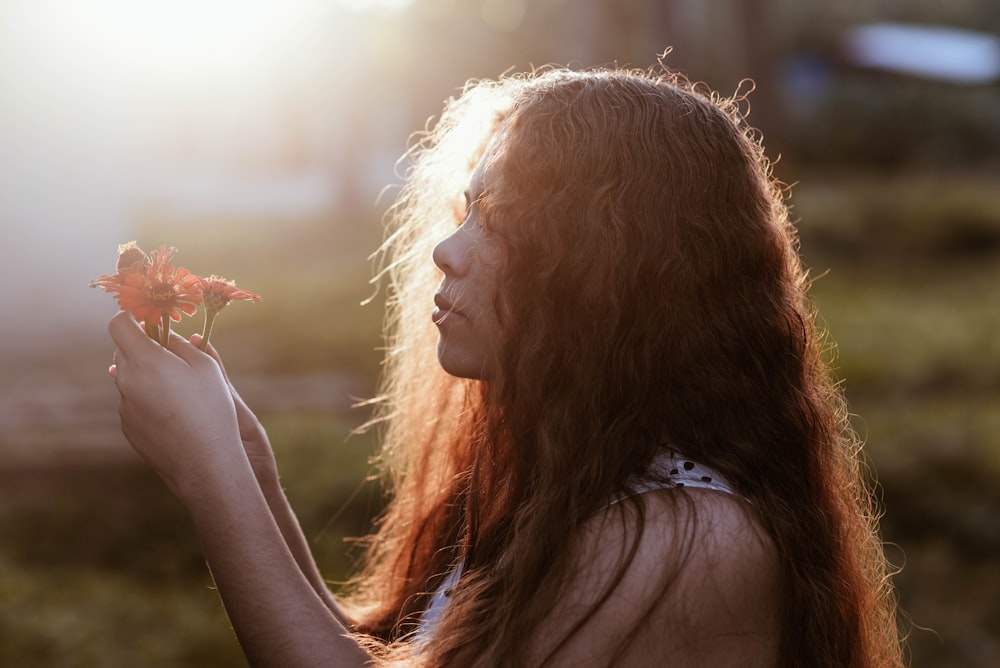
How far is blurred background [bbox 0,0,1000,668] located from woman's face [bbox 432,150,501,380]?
47.7 inches

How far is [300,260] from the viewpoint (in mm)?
13430

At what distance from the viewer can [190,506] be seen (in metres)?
1.50

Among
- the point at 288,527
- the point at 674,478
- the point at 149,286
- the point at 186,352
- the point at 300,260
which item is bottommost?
the point at 300,260

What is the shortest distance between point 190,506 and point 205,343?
0.27 m

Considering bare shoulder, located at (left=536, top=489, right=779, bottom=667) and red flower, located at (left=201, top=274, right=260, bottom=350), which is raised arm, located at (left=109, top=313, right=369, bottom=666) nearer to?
red flower, located at (left=201, top=274, right=260, bottom=350)

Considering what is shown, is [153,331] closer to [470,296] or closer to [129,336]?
[129,336]

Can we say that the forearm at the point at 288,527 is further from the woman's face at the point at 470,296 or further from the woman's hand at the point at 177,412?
the woman's face at the point at 470,296

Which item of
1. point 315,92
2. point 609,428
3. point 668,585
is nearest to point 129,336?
point 609,428

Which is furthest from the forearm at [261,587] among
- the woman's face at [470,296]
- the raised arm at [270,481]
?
the woman's face at [470,296]

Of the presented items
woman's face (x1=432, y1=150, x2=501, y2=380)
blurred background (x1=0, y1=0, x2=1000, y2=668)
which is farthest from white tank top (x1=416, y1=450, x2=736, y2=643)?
blurred background (x1=0, y1=0, x2=1000, y2=668)

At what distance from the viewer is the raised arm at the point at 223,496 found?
145cm

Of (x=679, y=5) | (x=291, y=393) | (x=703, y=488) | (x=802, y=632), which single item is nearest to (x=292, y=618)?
(x=703, y=488)

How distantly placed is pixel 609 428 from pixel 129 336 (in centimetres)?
70

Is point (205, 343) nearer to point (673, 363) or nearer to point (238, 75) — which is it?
point (673, 363)
